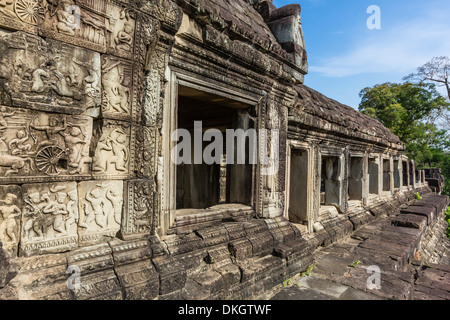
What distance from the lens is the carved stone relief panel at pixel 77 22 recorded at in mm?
1729

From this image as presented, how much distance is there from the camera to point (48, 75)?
171cm

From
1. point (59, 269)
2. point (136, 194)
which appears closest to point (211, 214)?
point (136, 194)

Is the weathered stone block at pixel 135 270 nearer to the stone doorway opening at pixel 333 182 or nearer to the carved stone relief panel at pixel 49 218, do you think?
the carved stone relief panel at pixel 49 218

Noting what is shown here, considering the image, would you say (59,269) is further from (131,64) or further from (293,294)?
(293,294)

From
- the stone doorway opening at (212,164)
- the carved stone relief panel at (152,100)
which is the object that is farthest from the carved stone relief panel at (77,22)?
the stone doorway opening at (212,164)

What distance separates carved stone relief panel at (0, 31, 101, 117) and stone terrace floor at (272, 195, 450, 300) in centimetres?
236

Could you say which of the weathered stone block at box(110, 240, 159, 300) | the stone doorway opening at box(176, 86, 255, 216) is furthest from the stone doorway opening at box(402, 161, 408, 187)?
the weathered stone block at box(110, 240, 159, 300)

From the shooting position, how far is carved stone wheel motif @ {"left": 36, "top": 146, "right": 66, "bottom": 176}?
170 centimetres

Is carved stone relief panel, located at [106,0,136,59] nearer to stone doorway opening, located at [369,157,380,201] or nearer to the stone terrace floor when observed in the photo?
the stone terrace floor

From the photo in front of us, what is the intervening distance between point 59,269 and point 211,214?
152 centimetres

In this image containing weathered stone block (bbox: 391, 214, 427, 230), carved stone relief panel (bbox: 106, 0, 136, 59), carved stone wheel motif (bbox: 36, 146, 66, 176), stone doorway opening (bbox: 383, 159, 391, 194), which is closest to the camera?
carved stone wheel motif (bbox: 36, 146, 66, 176)

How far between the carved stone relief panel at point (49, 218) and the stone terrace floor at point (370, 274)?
6.14ft

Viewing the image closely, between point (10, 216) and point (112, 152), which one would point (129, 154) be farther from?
point (10, 216)

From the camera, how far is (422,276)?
403 centimetres
